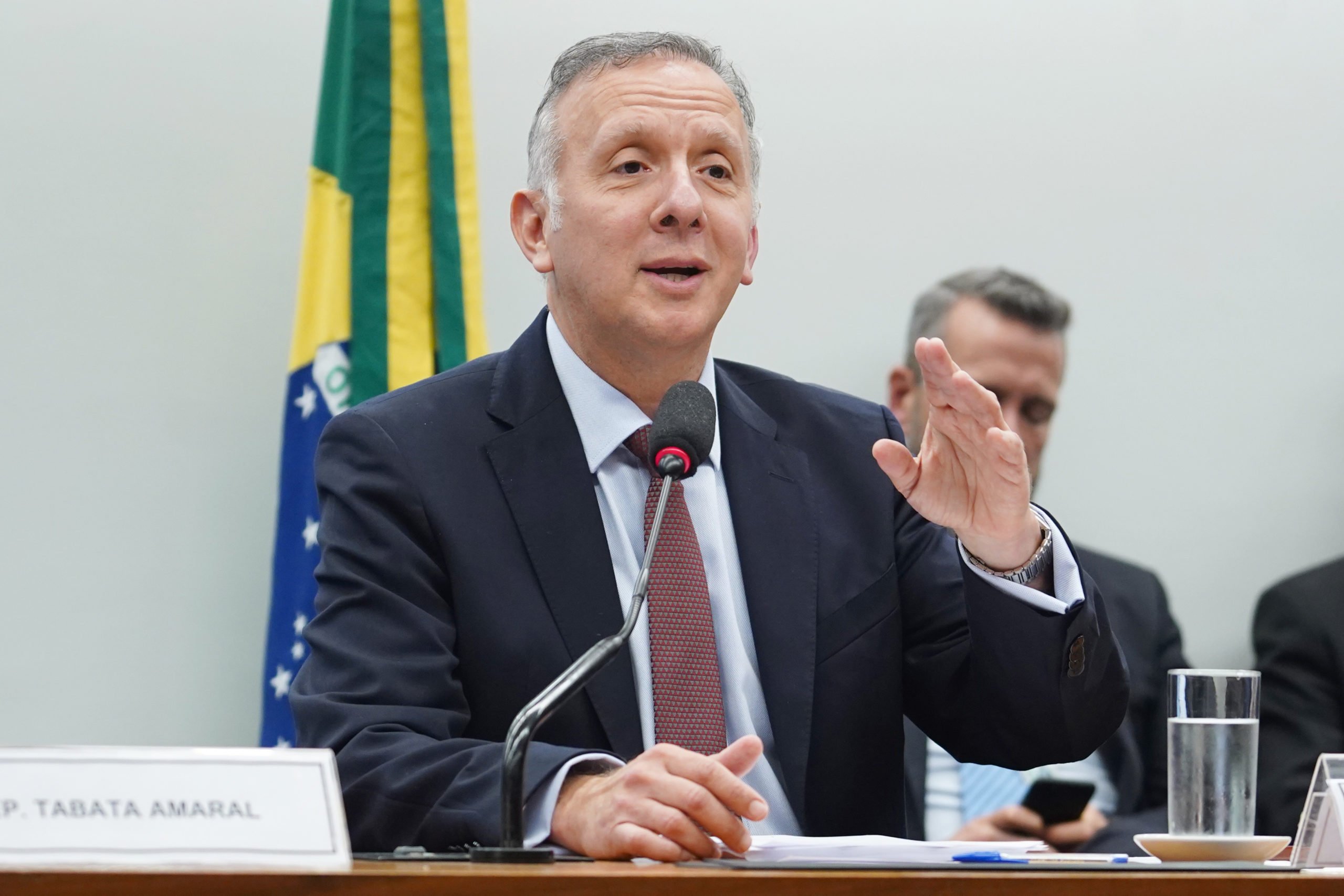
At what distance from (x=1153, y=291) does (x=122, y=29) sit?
233 centimetres

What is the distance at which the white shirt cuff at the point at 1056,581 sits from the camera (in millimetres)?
1771

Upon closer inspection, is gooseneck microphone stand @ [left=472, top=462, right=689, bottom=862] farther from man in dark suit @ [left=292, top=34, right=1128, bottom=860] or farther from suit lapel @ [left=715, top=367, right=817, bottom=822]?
suit lapel @ [left=715, top=367, right=817, bottom=822]

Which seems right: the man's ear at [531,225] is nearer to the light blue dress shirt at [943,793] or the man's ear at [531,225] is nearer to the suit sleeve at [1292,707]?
the light blue dress shirt at [943,793]

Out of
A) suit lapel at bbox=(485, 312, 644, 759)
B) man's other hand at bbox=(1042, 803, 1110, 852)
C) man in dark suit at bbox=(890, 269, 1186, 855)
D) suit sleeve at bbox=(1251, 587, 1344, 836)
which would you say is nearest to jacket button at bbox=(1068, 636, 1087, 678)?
suit lapel at bbox=(485, 312, 644, 759)

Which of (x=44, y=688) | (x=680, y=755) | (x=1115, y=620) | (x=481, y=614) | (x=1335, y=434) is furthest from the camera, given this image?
(x=1335, y=434)

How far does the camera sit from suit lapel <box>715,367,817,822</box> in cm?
189

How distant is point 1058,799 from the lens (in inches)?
110

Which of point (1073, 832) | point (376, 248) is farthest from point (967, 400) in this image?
point (1073, 832)

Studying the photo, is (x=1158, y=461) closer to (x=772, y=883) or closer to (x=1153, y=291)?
(x=1153, y=291)

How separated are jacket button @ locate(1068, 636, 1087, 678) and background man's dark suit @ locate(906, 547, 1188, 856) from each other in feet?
4.31

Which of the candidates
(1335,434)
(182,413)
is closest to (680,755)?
(182,413)

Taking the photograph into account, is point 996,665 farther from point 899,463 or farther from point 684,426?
point 684,426

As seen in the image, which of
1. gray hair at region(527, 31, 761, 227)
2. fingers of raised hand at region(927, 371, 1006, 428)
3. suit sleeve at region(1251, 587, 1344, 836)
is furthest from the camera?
suit sleeve at region(1251, 587, 1344, 836)

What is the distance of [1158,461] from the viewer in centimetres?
346
